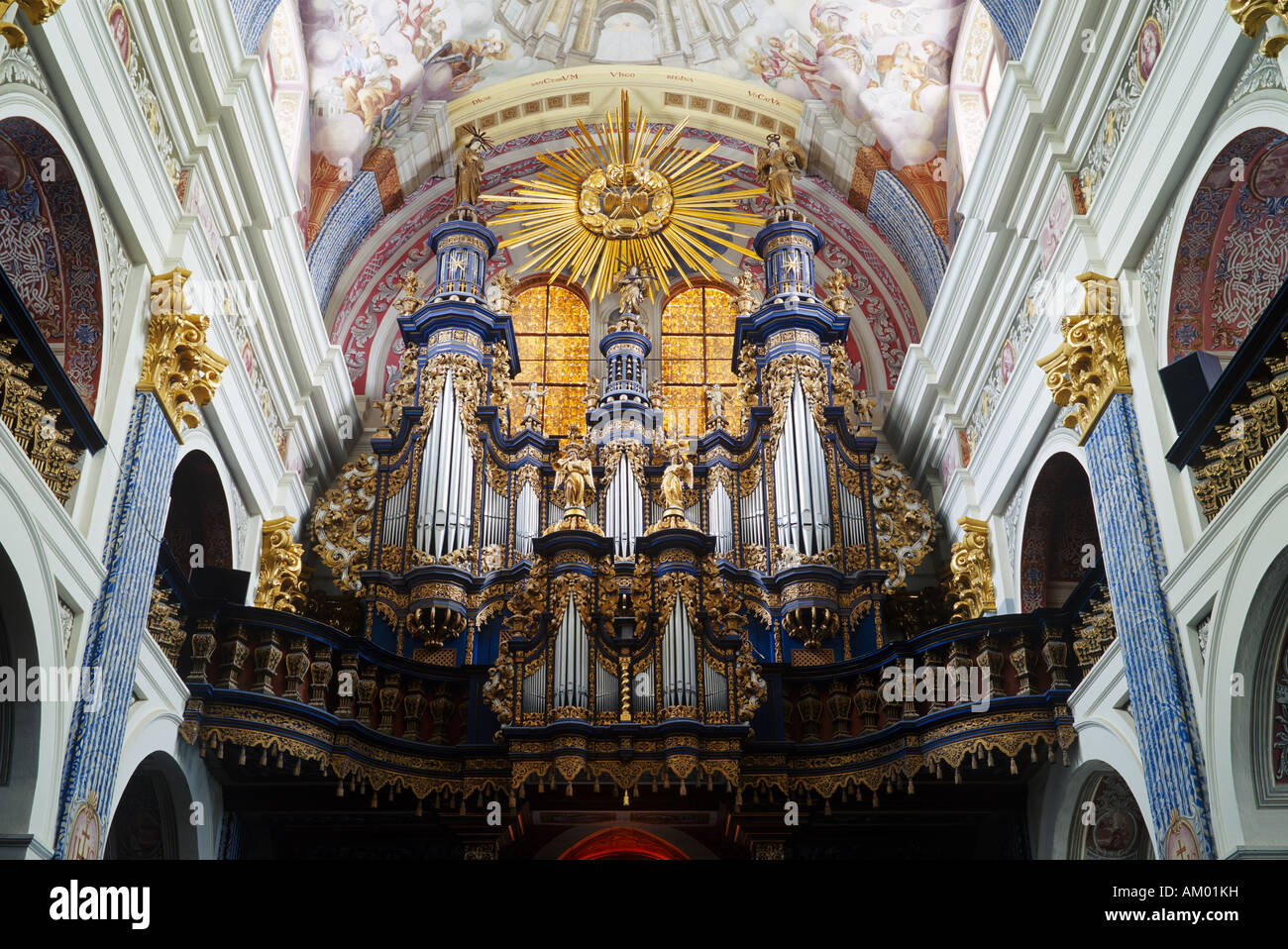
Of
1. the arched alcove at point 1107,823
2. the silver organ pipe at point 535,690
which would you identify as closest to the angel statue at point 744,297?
the silver organ pipe at point 535,690

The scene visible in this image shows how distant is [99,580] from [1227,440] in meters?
7.40

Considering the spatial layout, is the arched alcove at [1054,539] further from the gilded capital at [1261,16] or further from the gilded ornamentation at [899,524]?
the gilded capital at [1261,16]

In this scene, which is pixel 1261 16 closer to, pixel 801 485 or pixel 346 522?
pixel 801 485

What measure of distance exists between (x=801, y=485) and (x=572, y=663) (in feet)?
12.1

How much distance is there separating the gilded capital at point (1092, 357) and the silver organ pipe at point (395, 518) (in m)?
6.86

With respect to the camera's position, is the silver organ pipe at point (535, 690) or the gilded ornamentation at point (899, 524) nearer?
the silver organ pipe at point (535, 690)

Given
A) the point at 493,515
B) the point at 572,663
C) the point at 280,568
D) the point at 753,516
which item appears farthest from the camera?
the point at 493,515

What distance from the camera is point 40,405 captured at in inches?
312

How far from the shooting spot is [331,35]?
1471cm

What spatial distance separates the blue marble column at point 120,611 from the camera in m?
8.31

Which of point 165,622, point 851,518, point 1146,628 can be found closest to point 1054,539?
point 851,518
